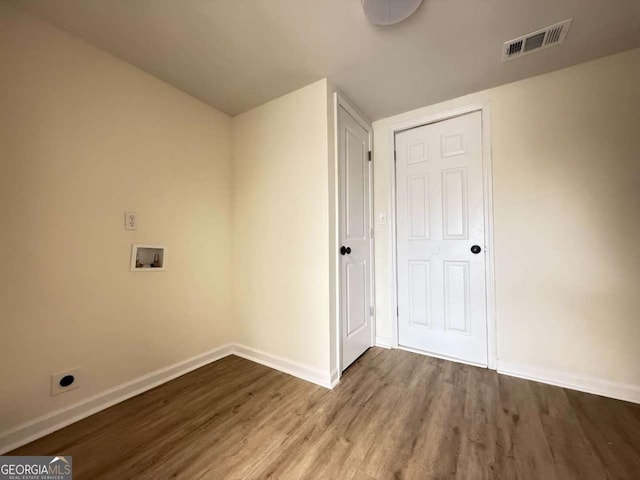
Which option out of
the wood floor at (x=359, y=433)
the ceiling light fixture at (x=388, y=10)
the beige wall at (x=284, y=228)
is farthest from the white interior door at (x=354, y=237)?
the ceiling light fixture at (x=388, y=10)

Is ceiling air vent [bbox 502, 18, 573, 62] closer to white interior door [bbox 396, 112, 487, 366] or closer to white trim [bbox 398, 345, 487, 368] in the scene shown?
white interior door [bbox 396, 112, 487, 366]

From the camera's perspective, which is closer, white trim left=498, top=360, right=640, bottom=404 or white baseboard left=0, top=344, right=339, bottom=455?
white baseboard left=0, top=344, right=339, bottom=455

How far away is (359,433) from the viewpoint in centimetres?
141

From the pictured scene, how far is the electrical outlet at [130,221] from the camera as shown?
1.78 metres

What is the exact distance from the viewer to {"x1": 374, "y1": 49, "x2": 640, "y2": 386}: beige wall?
5.56ft

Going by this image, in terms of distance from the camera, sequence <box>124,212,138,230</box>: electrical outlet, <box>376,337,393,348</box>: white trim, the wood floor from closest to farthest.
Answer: the wood floor, <box>124,212,138,230</box>: electrical outlet, <box>376,337,393,348</box>: white trim

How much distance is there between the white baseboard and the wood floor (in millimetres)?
58

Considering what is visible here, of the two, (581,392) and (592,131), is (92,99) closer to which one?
(592,131)

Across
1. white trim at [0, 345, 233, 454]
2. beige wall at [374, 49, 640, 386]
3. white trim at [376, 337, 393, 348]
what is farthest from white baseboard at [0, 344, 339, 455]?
beige wall at [374, 49, 640, 386]

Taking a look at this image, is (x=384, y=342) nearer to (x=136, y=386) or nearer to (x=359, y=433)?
(x=359, y=433)

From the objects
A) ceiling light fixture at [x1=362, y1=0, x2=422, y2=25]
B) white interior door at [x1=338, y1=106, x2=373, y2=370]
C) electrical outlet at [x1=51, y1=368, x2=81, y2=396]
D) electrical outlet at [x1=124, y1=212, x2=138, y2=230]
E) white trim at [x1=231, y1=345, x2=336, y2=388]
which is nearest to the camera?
ceiling light fixture at [x1=362, y1=0, x2=422, y2=25]

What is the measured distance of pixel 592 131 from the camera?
179 cm

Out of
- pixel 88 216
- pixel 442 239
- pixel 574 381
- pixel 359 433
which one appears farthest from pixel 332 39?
pixel 574 381

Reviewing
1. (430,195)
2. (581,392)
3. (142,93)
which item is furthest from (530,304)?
(142,93)
